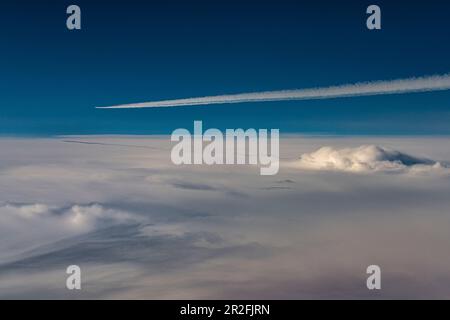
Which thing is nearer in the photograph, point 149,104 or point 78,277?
point 78,277
